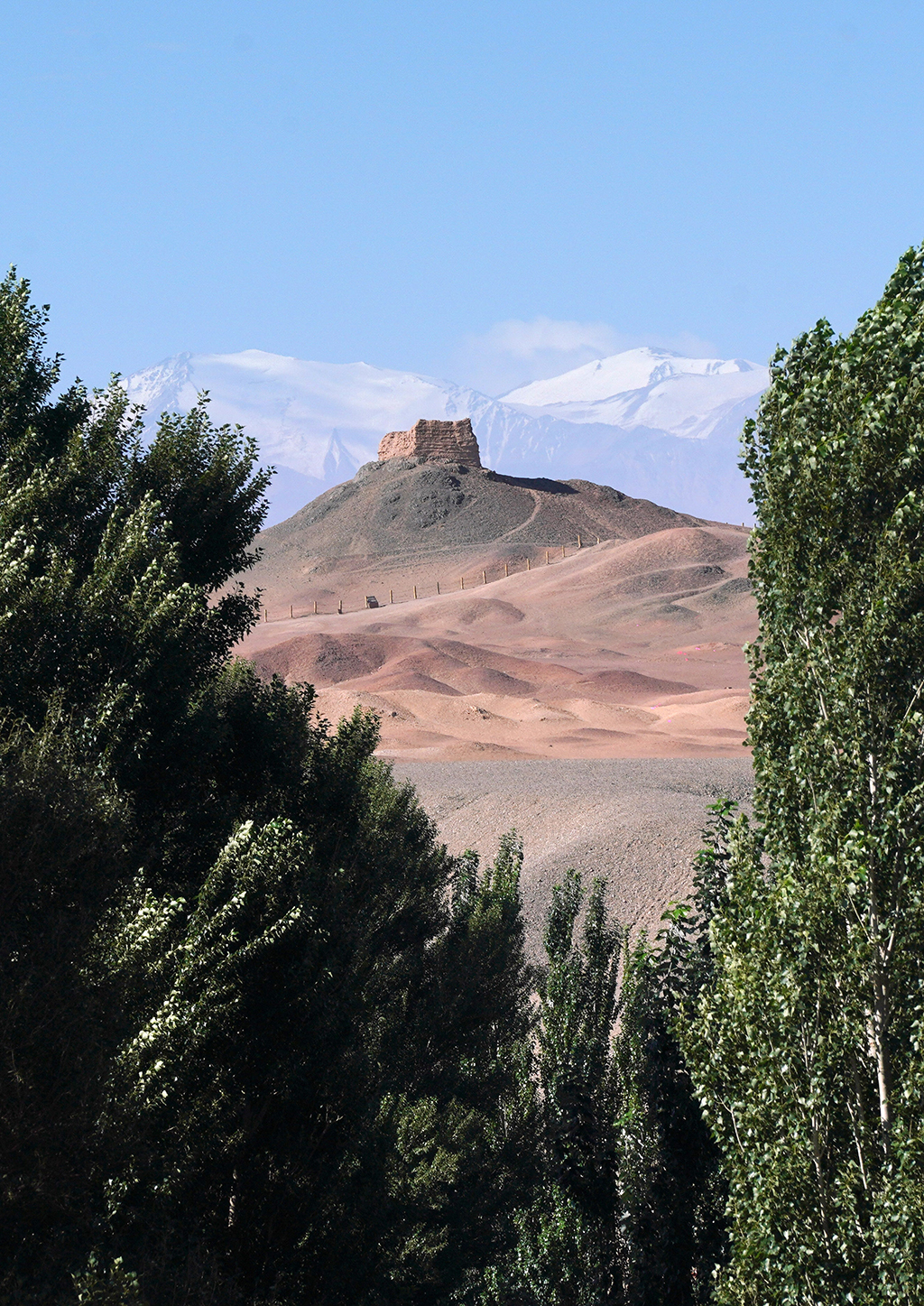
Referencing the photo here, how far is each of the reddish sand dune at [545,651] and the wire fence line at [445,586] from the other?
1.36ft

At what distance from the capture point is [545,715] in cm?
5572

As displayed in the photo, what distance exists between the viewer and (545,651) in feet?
264

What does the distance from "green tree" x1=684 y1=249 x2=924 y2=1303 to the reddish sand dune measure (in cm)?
3119

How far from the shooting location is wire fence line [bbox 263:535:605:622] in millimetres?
104000

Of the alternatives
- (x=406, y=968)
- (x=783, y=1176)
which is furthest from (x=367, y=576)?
(x=783, y=1176)

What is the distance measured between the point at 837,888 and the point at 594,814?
2507 cm

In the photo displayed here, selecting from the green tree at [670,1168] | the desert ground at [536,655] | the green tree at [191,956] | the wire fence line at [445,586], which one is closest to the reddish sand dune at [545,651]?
the desert ground at [536,655]

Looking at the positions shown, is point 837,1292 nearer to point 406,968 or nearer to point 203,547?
point 406,968

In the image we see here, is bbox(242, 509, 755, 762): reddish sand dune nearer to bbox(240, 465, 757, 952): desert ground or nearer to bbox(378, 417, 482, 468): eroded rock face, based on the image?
bbox(240, 465, 757, 952): desert ground

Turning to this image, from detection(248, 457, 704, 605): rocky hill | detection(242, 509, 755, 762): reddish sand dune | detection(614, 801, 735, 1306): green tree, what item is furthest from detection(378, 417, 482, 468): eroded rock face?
detection(614, 801, 735, 1306): green tree

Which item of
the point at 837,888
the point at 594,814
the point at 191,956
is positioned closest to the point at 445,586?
the point at 594,814

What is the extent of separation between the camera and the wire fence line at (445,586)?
10400 centimetres

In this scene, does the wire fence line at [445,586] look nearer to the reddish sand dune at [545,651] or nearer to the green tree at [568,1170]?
the reddish sand dune at [545,651]

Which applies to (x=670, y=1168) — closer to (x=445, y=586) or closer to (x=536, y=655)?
(x=536, y=655)
